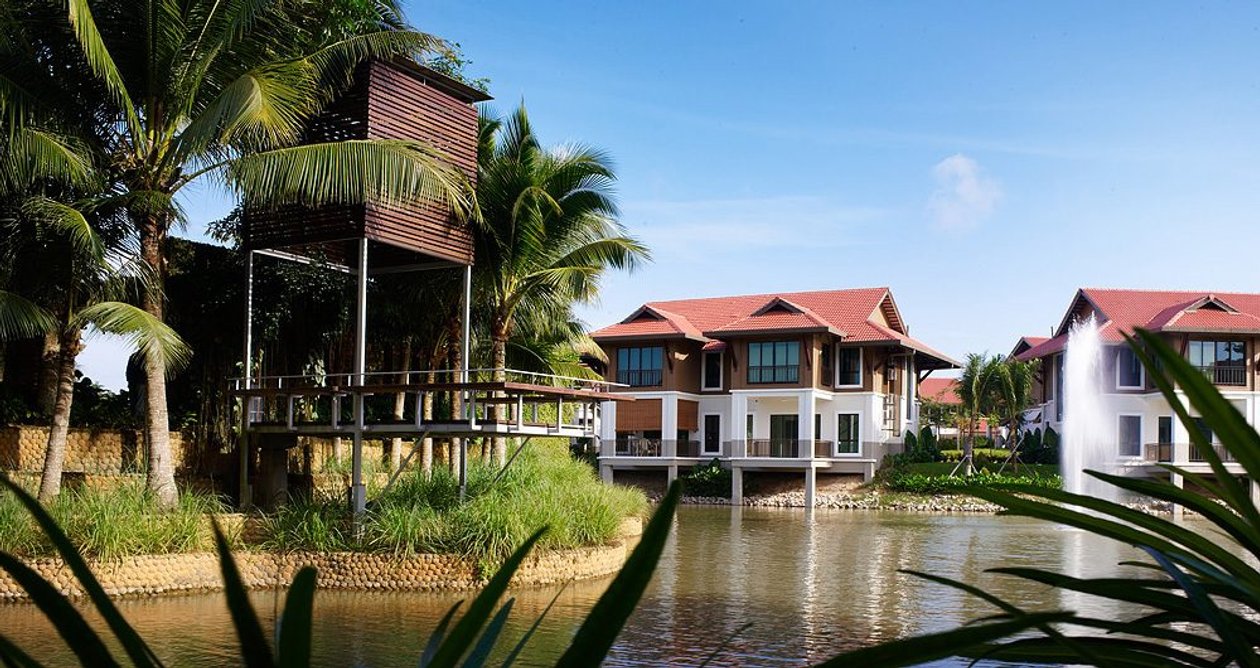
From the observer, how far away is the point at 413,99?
61.4ft

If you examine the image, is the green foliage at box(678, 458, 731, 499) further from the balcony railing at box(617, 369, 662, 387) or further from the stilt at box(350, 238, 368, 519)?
the stilt at box(350, 238, 368, 519)

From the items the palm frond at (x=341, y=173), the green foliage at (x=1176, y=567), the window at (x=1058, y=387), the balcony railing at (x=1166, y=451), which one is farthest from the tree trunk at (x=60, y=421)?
the window at (x=1058, y=387)

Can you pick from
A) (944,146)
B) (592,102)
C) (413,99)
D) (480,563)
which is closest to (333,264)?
(413,99)

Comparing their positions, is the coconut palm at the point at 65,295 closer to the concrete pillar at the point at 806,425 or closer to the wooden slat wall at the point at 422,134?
the wooden slat wall at the point at 422,134

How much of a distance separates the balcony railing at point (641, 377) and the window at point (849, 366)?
6.46 metres

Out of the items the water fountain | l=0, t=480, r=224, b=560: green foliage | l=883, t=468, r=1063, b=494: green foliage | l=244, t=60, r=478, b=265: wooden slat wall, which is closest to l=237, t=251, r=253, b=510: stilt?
l=244, t=60, r=478, b=265: wooden slat wall

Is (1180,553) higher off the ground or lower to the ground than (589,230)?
lower

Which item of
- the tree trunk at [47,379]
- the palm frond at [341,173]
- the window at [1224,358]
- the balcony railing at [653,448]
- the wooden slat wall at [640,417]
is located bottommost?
the balcony railing at [653,448]

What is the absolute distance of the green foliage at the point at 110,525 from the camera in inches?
518

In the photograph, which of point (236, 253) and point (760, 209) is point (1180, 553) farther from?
point (760, 209)

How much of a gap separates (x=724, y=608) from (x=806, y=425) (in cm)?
2674

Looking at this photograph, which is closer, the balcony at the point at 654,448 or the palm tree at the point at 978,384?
the balcony at the point at 654,448

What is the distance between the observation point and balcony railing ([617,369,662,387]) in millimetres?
43719

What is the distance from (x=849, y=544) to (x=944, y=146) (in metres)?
10.1
